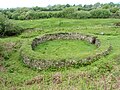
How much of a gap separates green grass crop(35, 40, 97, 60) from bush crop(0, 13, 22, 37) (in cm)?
917

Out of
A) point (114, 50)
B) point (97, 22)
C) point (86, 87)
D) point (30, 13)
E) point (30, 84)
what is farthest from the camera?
point (30, 13)

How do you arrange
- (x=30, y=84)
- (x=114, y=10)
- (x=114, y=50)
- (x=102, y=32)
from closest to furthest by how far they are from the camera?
1. (x=30, y=84)
2. (x=114, y=50)
3. (x=102, y=32)
4. (x=114, y=10)

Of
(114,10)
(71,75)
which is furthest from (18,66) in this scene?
(114,10)

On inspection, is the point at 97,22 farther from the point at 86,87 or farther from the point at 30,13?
the point at 86,87

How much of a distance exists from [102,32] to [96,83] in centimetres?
1993

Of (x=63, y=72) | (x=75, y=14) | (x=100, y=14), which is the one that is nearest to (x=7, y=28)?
(x=63, y=72)

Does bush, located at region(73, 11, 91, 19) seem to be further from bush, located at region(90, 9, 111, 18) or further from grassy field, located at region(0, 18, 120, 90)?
grassy field, located at region(0, 18, 120, 90)

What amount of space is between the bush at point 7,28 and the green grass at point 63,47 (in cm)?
917

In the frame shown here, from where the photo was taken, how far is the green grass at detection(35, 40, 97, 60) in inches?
1267

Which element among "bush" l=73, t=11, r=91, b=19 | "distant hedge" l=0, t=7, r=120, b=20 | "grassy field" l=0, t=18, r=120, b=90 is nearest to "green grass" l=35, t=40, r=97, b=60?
"grassy field" l=0, t=18, r=120, b=90

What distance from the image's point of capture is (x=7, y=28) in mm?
43969

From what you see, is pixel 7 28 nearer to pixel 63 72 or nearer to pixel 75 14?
pixel 63 72

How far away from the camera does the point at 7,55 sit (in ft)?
105

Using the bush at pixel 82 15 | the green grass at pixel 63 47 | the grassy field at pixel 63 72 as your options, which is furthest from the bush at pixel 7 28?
the bush at pixel 82 15
